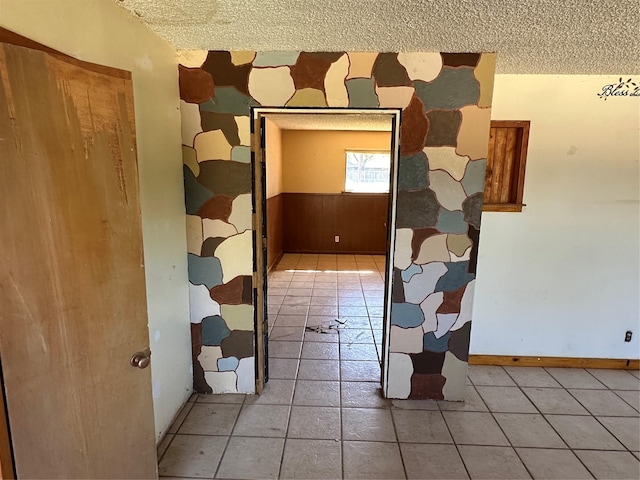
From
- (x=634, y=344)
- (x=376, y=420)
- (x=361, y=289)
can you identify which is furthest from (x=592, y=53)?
(x=361, y=289)

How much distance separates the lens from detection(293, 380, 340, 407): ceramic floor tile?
97.2 inches

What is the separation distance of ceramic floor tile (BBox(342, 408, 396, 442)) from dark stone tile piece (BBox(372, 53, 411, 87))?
6.56 feet

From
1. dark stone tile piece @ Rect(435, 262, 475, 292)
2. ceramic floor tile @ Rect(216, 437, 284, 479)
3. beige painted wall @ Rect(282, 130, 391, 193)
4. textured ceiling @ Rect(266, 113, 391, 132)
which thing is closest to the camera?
ceramic floor tile @ Rect(216, 437, 284, 479)

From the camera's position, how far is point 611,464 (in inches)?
77.2

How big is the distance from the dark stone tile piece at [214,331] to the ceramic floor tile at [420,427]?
3.97ft


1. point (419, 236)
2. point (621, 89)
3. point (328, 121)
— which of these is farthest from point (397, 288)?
point (328, 121)

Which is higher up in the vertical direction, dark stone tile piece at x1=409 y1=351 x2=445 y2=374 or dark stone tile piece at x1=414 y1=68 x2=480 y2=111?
dark stone tile piece at x1=414 y1=68 x2=480 y2=111

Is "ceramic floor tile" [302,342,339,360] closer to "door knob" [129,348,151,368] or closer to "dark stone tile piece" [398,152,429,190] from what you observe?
"dark stone tile piece" [398,152,429,190]

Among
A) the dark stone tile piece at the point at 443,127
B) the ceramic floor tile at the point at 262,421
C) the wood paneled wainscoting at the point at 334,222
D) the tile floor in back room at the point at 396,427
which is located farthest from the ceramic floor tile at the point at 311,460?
the wood paneled wainscoting at the point at 334,222

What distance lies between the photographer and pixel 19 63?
36.5 inches

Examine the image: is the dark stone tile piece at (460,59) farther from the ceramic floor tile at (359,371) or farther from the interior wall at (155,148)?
the ceramic floor tile at (359,371)

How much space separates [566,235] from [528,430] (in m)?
1.42

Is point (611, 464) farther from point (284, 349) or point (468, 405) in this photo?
point (284, 349)

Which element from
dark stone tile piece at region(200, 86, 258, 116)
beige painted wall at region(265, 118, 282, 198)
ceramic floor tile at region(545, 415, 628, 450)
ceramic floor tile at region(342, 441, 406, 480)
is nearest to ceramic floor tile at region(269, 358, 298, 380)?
ceramic floor tile at region(342, 441, 406, 480)
